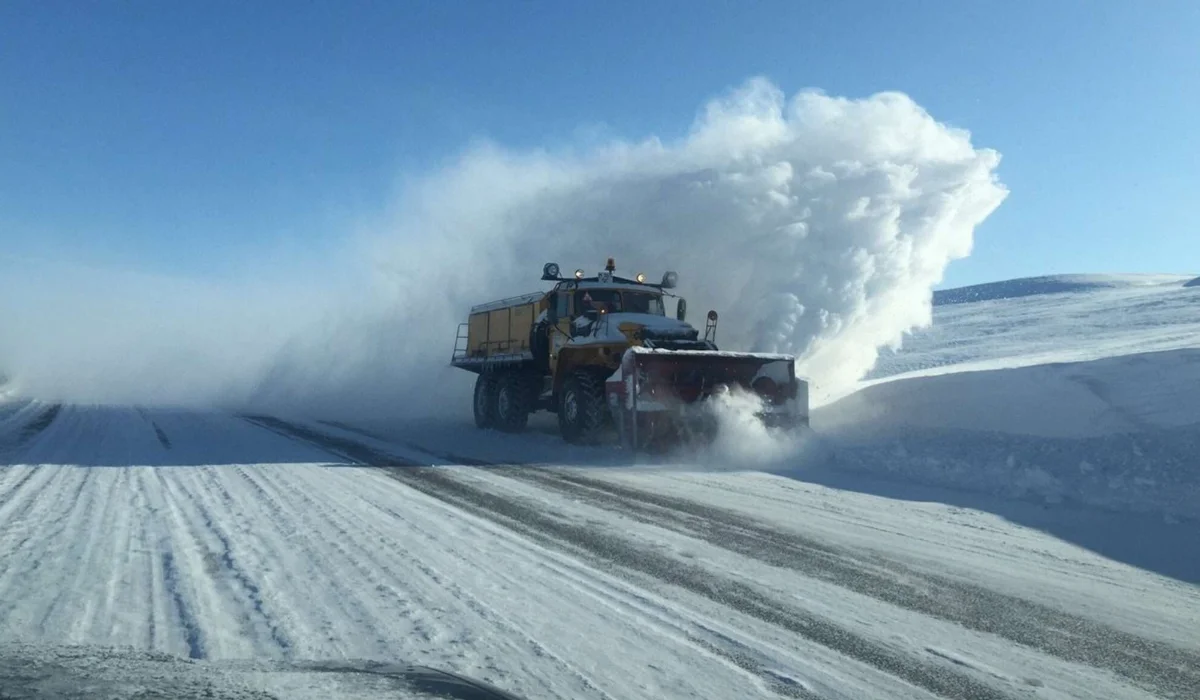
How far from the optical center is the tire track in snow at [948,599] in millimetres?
4059

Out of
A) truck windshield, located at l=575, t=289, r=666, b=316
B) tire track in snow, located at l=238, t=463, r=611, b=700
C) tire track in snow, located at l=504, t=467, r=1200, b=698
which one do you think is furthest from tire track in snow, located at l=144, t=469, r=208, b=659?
truck windshield, located at l=575, t=289, r=666, b=316

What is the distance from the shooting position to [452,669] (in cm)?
364

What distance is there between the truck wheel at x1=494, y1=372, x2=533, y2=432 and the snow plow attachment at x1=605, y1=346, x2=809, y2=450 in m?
3.61

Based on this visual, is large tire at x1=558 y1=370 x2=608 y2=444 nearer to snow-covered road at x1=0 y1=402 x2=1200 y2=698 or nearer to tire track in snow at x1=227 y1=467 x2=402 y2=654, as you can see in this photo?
snow-covered road at x1=0 y1=402 x2=1200 y2=698

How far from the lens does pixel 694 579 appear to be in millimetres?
5344

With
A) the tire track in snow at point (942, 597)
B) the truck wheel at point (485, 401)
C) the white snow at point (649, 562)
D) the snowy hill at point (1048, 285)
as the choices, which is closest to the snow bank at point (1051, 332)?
the snowy hill at point (1048, 285)

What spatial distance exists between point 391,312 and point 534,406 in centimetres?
1182

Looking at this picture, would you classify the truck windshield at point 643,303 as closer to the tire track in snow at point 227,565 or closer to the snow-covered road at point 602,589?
the snow-covered road at point 602,589

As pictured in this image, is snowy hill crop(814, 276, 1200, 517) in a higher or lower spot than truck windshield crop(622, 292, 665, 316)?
lower

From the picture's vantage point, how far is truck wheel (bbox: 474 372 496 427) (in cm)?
1786

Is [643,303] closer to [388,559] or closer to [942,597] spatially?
[388,559]

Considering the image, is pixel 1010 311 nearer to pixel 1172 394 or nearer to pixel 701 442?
pixel 1172 394

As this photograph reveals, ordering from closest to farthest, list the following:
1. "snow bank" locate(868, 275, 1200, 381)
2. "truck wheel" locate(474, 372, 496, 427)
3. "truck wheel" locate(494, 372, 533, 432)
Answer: "truck wheel" locate(494, 372, 533, 432), "truck wheel" locate(474, 372, 496, 427), "snow bank" locate(868, 275, 1200, 381)

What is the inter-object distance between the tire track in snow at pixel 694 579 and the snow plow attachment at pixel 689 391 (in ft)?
11.0
